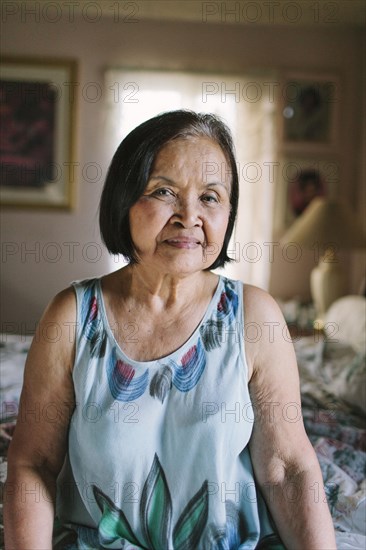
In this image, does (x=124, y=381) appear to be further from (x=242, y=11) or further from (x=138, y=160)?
(x=242, y=11)

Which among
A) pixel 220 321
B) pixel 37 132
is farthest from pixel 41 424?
pixel 37 132

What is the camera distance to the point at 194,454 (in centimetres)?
74

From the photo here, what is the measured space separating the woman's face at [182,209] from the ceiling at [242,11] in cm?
153

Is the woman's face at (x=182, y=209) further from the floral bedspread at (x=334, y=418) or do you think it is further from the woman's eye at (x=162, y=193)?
the floral bedspread at (x=334, y=418)

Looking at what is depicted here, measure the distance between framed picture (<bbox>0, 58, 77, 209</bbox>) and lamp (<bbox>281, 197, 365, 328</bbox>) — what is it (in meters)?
0.99

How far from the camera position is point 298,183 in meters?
3.21

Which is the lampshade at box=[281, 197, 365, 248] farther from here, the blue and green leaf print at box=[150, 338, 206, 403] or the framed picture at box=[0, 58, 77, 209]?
the blue and green leaf print at box=[150, 338, 206, 403]

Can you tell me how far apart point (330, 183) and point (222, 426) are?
264 centimetres

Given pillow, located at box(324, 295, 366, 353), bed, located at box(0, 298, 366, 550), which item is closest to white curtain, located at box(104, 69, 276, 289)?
pillow, located at box(324, 295, 366, 353)

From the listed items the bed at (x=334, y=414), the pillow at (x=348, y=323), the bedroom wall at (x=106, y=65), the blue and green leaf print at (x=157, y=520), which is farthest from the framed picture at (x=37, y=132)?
the blue and green leaf print at (x=157, y=520)

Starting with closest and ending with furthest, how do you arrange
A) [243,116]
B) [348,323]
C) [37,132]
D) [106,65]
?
1. [348,323]
2. [37,132]
3. [106,65]
4. [243,116]

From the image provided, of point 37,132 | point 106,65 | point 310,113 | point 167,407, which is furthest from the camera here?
point 310,113

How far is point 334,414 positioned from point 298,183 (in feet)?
6.18

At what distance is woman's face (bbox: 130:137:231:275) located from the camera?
0.75 m
